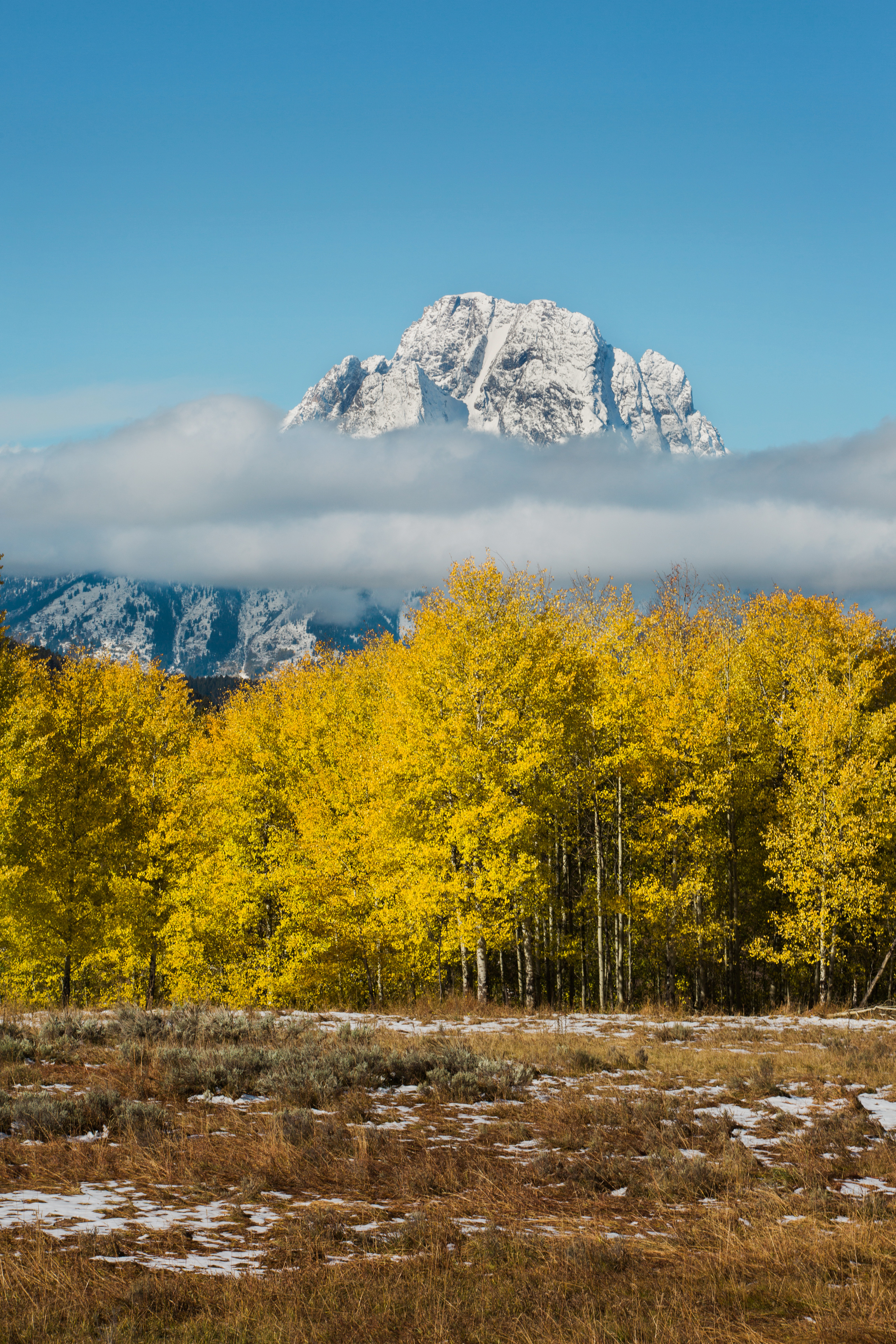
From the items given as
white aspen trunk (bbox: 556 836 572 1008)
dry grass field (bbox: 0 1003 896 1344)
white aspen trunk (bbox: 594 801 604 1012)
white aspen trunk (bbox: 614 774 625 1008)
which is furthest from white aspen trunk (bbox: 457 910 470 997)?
dry grass field (bbox: 0 1003 896 1344)

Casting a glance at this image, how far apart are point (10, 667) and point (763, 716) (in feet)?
84.3

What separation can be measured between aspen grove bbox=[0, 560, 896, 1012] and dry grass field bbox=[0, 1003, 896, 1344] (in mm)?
9993

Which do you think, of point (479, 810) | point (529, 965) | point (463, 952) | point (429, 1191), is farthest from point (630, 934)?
point (429, 1191)

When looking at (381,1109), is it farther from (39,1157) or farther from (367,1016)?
(367,1016)

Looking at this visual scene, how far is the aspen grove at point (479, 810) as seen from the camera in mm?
24562

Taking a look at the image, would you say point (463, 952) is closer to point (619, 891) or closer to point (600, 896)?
point (600, 896)

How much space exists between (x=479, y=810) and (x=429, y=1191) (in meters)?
14.6

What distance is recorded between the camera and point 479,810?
22.9 m

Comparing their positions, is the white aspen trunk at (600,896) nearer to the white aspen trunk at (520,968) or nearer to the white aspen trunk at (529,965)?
the white aspen trunk at (529,965)

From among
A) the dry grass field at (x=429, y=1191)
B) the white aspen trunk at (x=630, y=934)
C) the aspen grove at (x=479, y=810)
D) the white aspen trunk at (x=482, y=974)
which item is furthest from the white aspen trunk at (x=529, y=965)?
the dry grass field at (x=429, y=1191)

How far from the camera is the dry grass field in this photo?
18.8 feet

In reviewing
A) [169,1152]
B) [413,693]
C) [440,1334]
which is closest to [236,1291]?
[440,1334]

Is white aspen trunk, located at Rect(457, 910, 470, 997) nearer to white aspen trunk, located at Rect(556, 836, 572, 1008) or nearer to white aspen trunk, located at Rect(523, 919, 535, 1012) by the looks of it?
white aspen trunk, located at Rect(523, 919, 535, 1012)

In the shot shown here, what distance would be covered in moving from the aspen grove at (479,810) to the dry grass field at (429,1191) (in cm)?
999
